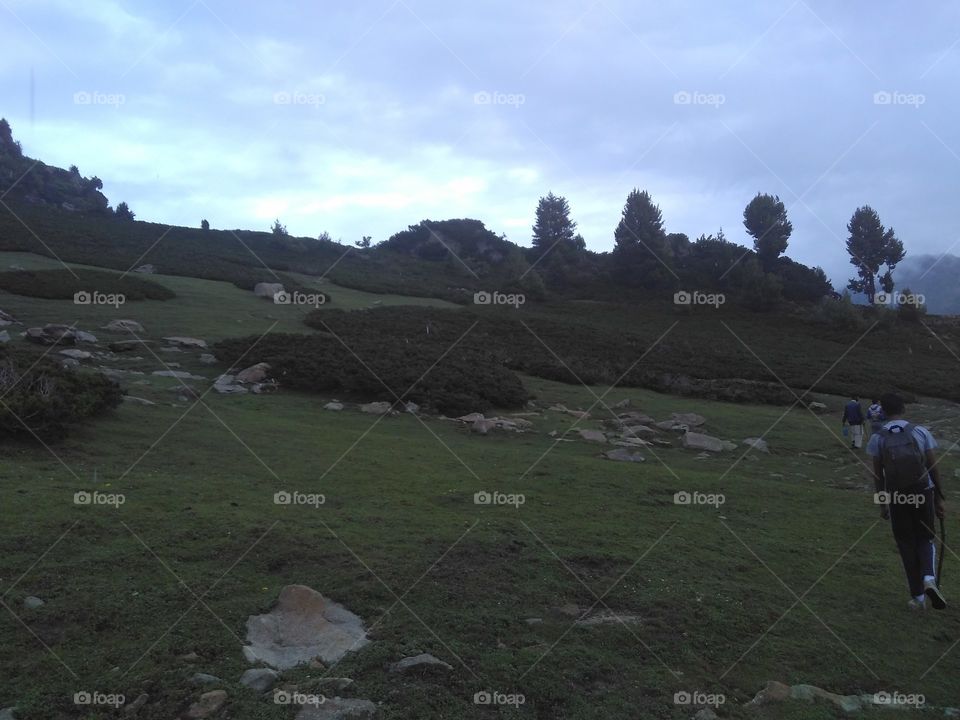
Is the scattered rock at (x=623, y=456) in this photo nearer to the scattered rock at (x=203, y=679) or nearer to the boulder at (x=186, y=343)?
the scattered rock at (x=203, y=679)

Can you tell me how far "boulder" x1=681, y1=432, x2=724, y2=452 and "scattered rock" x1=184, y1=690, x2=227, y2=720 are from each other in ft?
42.4

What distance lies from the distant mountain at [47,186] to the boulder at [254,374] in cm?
5097

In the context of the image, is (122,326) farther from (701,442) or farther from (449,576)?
(449,576)

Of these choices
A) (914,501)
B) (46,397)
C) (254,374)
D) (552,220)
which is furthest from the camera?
(552,220)

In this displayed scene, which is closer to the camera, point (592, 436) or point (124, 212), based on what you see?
point (592, 436)

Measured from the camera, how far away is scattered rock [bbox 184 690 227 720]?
461 cm

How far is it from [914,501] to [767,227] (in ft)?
200

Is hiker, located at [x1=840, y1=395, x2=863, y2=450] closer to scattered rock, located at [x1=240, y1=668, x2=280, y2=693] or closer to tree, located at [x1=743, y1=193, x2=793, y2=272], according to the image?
scattered rock, located at [x1=240, y1=668, x2=280, y2=693]

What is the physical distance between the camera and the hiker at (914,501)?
699cm

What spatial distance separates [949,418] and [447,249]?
161 ft

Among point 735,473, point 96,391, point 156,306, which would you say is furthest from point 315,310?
point 735,473

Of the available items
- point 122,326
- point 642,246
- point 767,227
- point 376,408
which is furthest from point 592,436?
point 767,227

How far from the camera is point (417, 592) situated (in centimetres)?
649

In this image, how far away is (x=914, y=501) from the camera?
23.0 ft
